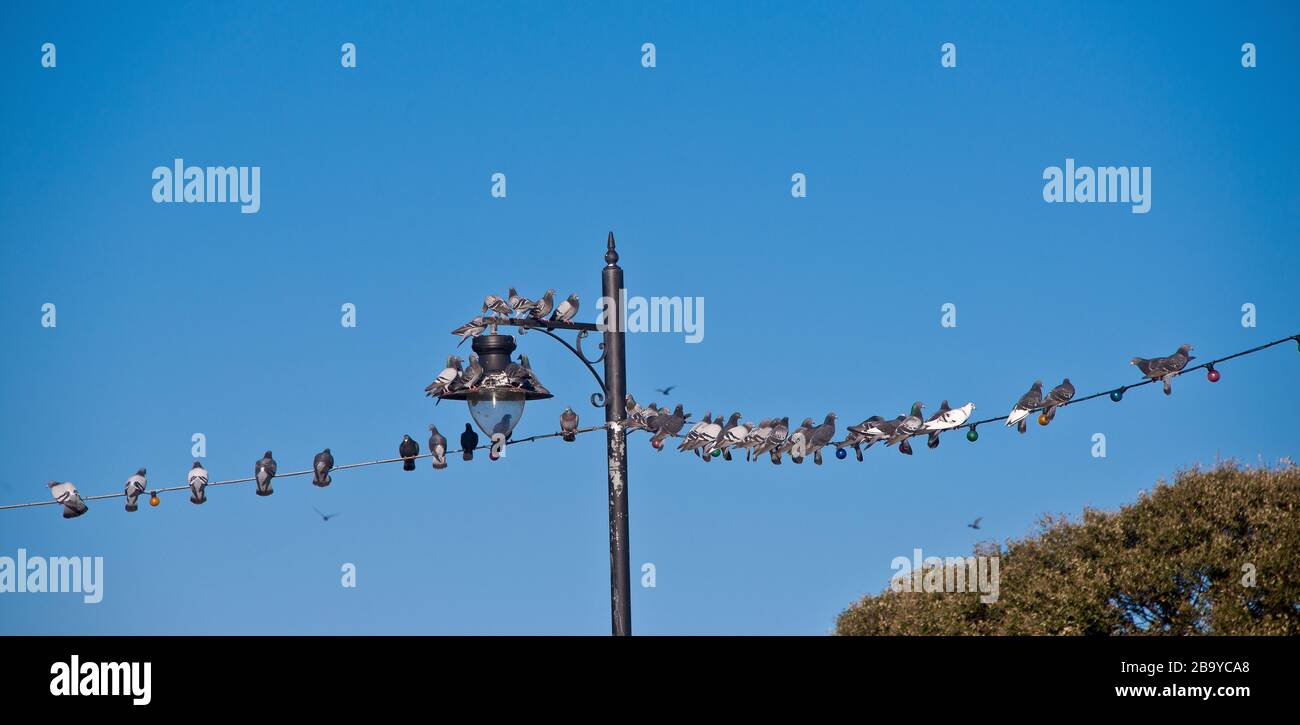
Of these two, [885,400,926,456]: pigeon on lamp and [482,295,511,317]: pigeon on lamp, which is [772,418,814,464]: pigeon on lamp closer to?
[885,400,926,456]: pigeon on lamp

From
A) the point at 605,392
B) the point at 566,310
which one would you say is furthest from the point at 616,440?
the point at 566,310

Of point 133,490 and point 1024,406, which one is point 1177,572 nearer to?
point 1024,406

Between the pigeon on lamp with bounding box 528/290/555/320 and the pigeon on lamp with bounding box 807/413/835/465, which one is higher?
the pigeon on lamp with bounding box 528/290/555/320

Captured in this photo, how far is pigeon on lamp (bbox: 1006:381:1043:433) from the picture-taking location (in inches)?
634

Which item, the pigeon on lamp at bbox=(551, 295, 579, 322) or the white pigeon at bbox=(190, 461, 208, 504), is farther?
the white pigeon at bbox=(190, 461, 208, 504)

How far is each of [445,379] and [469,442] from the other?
168cm

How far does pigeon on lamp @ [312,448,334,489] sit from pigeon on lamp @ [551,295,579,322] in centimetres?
330

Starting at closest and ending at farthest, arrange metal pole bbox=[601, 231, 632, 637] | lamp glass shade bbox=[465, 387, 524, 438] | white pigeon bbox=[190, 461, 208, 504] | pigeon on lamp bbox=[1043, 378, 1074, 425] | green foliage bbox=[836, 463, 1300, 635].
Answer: metal pole bbox=[601, 231, 632, 637] < lamp glass shade bbox=[465, 387, 524, 438] < pigeon on lamp bbox=[1043, 378, 1074, 425] < white pigeon bbox=[190, 461, 208, 504] < green foliage bbox=[836, 463, 1300, 635]

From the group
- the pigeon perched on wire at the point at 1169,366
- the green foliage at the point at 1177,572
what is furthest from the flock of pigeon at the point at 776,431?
the green foliage at the point at 1177,572

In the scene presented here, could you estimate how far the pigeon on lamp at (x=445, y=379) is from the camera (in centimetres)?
1495

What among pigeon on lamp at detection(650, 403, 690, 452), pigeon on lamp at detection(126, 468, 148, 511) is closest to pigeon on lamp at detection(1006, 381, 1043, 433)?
pigeon on lamp at detection(650, 403, 690, 452)

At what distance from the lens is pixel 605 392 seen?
13.8 m
